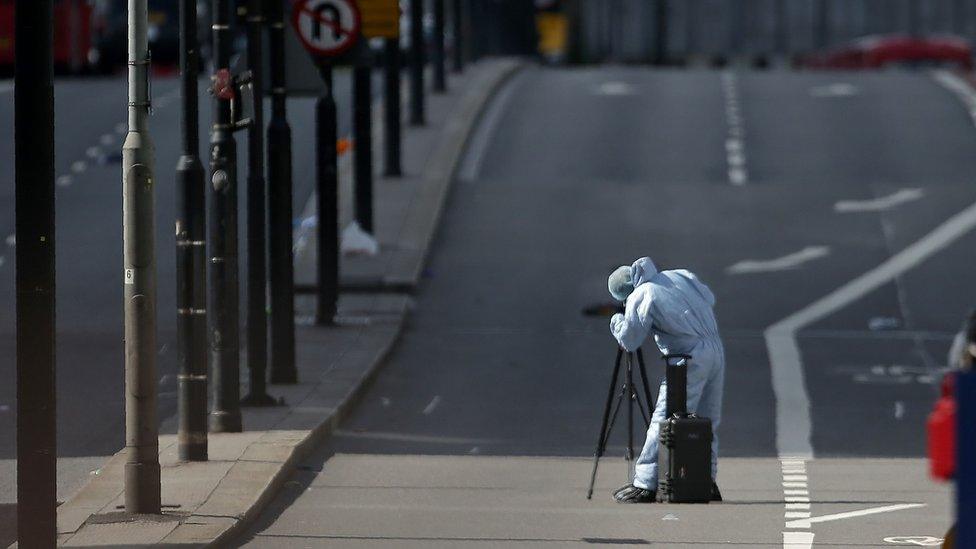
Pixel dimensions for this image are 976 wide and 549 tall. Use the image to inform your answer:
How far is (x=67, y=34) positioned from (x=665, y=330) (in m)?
43.6

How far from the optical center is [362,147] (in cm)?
2572

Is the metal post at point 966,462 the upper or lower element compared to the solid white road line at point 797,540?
upper

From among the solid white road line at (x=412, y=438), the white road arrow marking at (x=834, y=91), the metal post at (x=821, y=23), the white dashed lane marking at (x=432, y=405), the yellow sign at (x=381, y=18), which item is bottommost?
the metal post at (x=821, y=23)

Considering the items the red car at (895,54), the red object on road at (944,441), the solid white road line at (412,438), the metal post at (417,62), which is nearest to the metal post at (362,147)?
the metal post at (417,62)

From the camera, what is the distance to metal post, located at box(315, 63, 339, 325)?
70.5ft

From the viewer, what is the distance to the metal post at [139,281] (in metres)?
11.3

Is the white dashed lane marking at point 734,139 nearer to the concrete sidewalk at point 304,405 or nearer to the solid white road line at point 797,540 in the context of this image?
the concrete sidewalk at point 304,405

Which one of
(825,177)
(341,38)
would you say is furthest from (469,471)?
(825,177)

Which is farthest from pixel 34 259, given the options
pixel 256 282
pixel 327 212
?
pixel 327 212

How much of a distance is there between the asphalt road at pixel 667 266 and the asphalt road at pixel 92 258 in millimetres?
1874

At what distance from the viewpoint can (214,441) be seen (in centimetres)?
1462

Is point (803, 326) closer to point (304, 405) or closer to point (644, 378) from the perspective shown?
point (304, 405)

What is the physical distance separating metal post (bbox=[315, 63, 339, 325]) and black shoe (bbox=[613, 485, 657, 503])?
359 inches

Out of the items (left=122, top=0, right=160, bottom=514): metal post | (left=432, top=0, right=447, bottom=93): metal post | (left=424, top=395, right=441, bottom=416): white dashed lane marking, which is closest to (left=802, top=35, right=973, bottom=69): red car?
(left=432, top=0, right=447, bottom=93): metal post
